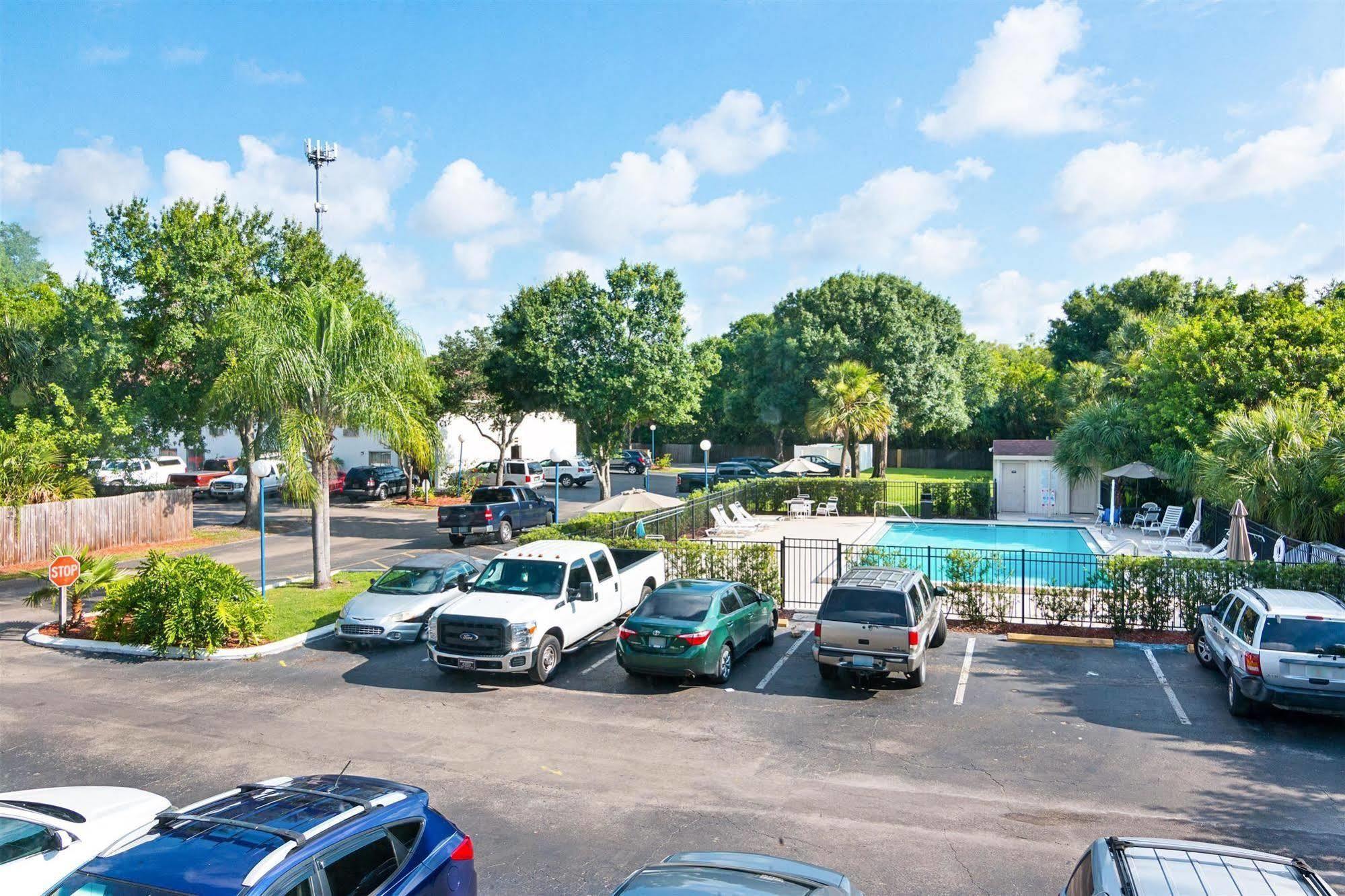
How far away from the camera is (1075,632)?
16.5 metres

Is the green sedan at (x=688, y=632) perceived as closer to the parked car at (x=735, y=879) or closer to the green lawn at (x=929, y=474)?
the parked car at (x=735, y=879)

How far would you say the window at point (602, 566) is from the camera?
1541 centimetres

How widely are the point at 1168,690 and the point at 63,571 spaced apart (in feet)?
60.5

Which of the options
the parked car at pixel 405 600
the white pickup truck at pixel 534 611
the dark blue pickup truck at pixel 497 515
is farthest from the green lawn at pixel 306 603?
the dark blue pickup truck at pixel 497 515

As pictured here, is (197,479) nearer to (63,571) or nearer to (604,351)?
(604,351)

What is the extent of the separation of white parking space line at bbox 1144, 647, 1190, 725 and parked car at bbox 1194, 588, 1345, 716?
0.61 m

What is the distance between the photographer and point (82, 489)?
89.7ft

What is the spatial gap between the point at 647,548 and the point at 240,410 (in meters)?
9.69

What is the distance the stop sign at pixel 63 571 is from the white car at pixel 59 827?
11.1 m

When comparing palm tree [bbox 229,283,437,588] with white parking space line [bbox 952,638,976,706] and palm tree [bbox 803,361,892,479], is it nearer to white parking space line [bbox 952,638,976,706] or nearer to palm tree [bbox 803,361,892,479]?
white parking space line [bbox 952,638,976,706]

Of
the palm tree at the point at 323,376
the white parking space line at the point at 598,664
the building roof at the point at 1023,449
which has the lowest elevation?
the white parking space line at the point at 598,664

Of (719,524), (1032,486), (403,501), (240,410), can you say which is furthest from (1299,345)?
(403,501)

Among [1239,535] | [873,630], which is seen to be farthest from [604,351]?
[873,630]

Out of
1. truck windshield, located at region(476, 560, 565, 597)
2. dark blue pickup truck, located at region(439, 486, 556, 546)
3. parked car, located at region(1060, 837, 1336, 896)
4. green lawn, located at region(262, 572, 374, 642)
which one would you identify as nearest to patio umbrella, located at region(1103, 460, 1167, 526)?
dark blue pickup truck, located at region(439, 486, 556, 546)
